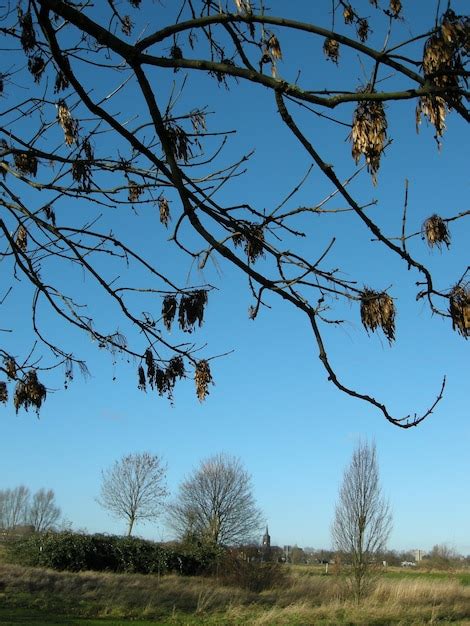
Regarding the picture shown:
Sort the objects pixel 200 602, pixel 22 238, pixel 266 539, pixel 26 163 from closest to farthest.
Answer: pixel 26 163
pixel 22 238
pixel 200 602
pixel 266 539

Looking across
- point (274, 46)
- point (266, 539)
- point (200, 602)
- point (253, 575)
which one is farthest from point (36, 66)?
point (266, 539)

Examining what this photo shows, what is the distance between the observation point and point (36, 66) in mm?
3340

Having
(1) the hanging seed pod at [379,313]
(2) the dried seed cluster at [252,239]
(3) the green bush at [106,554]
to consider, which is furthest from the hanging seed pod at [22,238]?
(3) the green bush at [106,554]

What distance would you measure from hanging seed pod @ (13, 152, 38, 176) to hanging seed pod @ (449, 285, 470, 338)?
7.83 ft

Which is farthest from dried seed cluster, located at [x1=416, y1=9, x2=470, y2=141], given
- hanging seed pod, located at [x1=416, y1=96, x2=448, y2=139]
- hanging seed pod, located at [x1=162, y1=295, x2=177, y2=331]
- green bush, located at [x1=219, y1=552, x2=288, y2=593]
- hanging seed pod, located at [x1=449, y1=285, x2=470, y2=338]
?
green bush, located at [x1=219, y1=552, x2=288, y2=593]

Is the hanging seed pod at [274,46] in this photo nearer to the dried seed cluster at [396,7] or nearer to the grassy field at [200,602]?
the dried seed cluster at [396,7]

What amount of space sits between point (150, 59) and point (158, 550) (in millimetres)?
30186

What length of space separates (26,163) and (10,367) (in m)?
1.15

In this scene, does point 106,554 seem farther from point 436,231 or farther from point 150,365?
point 436,231

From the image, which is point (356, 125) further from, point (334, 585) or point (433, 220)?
point (334, 585)

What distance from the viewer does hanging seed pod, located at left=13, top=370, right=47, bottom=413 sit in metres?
3.58

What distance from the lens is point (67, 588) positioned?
21859 millimetres

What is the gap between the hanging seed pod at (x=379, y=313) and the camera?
236 cm

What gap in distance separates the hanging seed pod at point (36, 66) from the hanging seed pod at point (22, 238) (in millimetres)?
943
